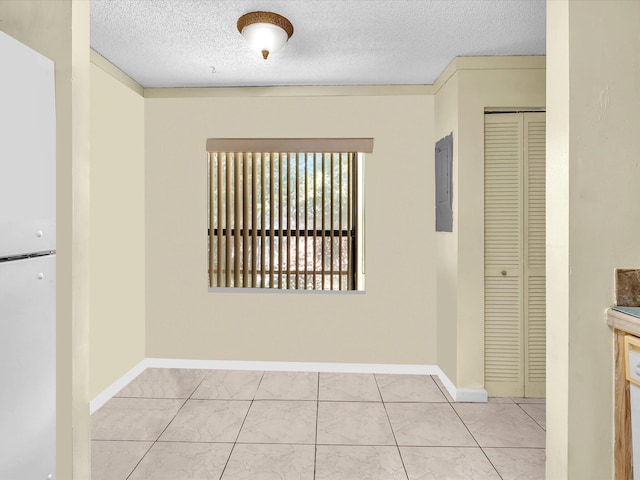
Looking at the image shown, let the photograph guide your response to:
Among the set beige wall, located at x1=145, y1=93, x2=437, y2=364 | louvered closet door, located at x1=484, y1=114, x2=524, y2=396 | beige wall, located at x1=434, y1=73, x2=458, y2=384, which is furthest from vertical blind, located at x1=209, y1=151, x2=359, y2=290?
louvered closet door, located at x1=484, y1=114, x2=524, y2=396

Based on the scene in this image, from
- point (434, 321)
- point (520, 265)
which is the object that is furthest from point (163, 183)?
point (520, 265)

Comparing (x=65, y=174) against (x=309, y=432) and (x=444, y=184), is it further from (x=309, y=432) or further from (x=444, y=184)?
(x=444, y=184)

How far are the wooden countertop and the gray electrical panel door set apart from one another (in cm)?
160

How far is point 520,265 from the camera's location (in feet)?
9.18

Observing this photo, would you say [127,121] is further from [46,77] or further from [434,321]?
[434,321]

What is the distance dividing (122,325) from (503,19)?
134 inches

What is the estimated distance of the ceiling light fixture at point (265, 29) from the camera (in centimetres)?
212

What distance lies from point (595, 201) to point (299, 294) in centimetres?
244

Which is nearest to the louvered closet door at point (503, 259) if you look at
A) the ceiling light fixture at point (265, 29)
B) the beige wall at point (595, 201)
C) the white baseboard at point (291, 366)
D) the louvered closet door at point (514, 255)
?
the louvered closet door at point (514, 255)

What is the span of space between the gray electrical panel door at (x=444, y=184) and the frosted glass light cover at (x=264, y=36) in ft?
4.78

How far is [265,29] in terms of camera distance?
215 cm

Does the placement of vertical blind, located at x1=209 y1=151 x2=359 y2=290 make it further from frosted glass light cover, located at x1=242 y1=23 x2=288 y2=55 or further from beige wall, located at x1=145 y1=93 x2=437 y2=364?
frosted glass light cover, located at x1=242 y1=23 x2=288 y2=55

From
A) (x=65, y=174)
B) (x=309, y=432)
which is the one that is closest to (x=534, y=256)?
(x=309, y=432)

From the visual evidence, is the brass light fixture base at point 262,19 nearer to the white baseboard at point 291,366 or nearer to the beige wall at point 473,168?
the beige wall at point 473,168
